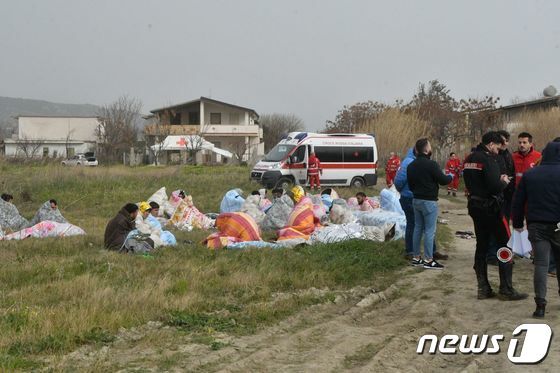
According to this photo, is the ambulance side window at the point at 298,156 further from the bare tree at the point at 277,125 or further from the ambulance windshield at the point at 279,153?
the bare tree at the point at 277,125

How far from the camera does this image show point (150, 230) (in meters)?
11.3

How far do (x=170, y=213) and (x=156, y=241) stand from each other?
553cm

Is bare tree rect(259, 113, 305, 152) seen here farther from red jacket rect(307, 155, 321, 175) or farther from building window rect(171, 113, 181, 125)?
red jacket rect(307, 155, 321, 175)

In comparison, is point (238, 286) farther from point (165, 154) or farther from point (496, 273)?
point (165, 154)

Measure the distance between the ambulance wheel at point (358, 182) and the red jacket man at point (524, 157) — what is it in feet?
53.5

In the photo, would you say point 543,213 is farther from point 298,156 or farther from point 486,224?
point 298,156

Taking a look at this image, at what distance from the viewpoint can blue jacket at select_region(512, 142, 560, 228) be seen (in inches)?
233

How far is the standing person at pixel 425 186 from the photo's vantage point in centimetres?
820

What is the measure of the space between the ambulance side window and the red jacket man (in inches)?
591

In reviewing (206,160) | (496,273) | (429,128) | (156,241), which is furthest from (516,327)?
(206,160)

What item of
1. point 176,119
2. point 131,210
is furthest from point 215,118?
point 131,210

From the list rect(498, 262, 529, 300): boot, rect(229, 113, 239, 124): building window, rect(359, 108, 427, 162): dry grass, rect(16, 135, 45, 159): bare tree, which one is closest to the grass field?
rect(498, 262, 529, 300): boot

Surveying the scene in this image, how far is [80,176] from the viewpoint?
2233 centimetres

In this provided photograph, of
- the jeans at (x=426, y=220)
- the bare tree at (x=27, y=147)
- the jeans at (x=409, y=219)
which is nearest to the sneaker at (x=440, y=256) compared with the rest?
the jeans at (x=409, y=219)
